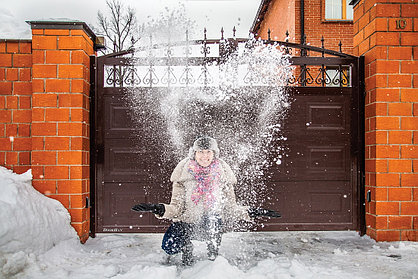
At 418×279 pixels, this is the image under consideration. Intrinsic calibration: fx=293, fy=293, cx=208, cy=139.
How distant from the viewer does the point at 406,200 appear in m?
3.64

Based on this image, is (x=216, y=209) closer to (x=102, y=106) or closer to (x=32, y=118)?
(x=102, y=106)

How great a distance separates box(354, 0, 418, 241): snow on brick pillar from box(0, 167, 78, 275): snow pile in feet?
12.5

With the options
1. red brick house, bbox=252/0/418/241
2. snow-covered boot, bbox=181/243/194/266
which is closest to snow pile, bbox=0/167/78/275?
snow-covered boot, bbox=181/243/194/266

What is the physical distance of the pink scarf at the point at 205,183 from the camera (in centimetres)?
313

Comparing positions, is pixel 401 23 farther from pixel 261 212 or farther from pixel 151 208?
pixel 151 208

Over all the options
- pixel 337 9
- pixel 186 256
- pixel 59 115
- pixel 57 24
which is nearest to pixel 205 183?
pixel 186 256

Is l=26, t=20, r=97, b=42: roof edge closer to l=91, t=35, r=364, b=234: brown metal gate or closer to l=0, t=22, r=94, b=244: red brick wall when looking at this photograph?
l=0, t=22, r=94, b=244: red brick wall

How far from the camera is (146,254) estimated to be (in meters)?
3.32

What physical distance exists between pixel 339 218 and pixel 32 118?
412 cm

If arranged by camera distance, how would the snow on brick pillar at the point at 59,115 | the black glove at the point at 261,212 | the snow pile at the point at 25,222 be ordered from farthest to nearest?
the snow on brick pillar at the point at 59,115 < the black glove at the point at 261,212 < the snow pile at the point at 25,222

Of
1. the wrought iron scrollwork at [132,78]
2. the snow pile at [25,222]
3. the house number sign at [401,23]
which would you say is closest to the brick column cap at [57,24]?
the wrought iron scrollwork at [132,78]

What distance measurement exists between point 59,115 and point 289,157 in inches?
117

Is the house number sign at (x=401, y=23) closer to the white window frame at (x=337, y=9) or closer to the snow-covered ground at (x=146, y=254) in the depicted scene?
the snow-covered ground at (x=146, y=254)

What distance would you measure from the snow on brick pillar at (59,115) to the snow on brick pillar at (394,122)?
3.67 m
